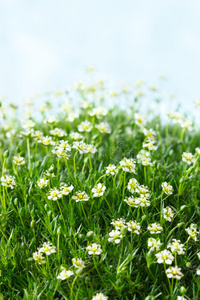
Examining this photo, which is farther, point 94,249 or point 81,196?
point 81,196

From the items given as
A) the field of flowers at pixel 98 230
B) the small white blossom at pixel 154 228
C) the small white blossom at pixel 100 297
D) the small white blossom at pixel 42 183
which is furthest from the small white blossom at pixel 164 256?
the small white blossom at pixel 42 183

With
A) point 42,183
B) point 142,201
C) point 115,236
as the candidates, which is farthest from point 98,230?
point 42,183

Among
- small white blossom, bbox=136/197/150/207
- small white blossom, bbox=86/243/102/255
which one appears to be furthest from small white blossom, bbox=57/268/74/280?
small white blossom, bbox=136/197/150/207

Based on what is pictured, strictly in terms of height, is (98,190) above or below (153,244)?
above

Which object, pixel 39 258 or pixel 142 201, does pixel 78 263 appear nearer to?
pixel 39 258

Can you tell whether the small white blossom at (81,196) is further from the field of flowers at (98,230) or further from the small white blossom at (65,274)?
the small white blossom at (65,274)

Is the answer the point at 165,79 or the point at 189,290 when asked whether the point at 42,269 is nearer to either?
the point at 189,290

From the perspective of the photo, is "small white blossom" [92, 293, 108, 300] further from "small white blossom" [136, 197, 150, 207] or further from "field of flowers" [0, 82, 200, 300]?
"small white blossom" [136, 197, 150, 207]

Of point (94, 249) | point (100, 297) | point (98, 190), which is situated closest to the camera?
point (100, 297)

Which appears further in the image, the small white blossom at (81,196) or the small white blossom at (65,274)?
the small white blossom at (81,196)

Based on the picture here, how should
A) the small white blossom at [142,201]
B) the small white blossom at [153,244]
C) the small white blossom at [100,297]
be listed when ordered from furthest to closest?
the small white blossom at [142,201], the small white blossom at [153,244], the small white blossom at [100,297]

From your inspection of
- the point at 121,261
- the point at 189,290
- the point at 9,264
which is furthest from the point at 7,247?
the point at 189,290
